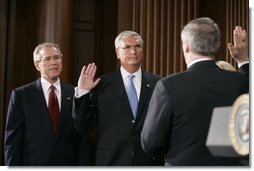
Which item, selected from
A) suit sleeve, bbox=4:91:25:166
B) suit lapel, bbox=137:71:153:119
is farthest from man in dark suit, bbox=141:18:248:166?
suit sleeve, bbox=4:91:25:166

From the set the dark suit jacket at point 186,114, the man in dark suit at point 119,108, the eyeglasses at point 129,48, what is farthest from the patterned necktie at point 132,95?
the dark suit jacket at point 186,114

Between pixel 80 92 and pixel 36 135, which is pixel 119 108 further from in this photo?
pixel 36 135

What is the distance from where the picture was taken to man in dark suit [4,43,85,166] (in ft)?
6.86

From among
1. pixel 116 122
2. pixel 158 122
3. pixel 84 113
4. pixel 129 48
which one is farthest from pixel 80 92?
pixel 158 122

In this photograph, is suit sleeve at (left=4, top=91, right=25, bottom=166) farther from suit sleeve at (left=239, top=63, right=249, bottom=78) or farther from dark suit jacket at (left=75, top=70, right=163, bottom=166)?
suit sleeve at (left=239, top=63, right=249, bottom=78)

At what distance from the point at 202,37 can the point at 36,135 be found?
929 mm

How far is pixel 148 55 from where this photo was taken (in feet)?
9.57

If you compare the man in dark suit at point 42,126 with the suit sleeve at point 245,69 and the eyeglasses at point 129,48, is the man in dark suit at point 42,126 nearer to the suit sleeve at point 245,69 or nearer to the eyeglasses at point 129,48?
the eyeglasses at point 129,48

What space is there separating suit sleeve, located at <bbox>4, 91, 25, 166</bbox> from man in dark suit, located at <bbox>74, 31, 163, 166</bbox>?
31 cm

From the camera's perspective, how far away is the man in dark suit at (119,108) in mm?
1976

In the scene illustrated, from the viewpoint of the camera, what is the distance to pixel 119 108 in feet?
6.63

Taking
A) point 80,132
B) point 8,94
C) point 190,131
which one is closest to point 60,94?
point 80,132

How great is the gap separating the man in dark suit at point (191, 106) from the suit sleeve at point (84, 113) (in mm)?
443

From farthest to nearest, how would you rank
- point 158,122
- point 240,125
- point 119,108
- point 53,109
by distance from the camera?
point 53,109
point 119,108
point 240,125
point 158,122
